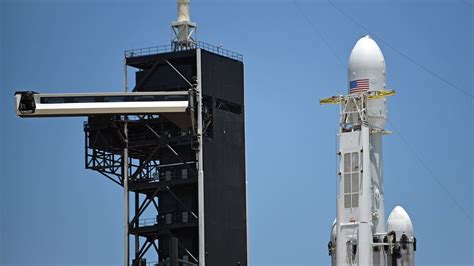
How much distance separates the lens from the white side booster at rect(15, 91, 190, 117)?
Answer: 181 m

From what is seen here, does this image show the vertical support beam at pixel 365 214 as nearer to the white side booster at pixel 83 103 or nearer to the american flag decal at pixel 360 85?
the american flag decal at pixel 360 85

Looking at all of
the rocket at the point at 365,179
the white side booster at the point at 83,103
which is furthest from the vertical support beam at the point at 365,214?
the white side booster at the point at 83,103

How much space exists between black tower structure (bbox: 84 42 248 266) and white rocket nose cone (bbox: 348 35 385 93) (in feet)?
49.7

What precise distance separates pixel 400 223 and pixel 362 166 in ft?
21.5

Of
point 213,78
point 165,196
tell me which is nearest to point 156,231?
point 165,196

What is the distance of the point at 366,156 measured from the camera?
177 m

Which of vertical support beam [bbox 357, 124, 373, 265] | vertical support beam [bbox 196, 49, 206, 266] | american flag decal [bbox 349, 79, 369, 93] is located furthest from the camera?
vertical support beam [bbox 196, 49, 206, 266]

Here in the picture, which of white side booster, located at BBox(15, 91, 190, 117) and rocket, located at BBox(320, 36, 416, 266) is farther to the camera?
white side booster, located at BBox(15, 91, 190, 117)

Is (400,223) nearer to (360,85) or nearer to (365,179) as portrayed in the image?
(365,179)

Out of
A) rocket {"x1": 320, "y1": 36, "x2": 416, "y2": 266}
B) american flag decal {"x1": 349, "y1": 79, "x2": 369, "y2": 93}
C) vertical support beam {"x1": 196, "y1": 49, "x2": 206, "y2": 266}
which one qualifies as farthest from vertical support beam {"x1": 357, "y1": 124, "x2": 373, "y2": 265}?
vertical support beam {"x1": 196, "y1": 49, "x2": 206, "y2": 266}

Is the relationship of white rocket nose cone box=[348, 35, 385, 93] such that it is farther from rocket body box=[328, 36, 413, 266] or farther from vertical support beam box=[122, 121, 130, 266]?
vertical support beam box=[122, 121, 130, 266]

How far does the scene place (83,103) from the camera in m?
182

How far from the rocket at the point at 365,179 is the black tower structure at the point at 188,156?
39.3ft

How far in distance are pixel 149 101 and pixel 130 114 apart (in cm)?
235
